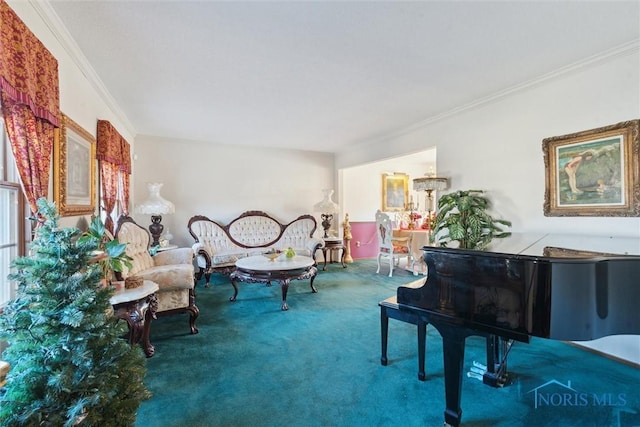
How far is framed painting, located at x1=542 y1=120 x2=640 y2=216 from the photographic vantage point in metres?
2.37

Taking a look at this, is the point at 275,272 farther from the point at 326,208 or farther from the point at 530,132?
the point at 530,132

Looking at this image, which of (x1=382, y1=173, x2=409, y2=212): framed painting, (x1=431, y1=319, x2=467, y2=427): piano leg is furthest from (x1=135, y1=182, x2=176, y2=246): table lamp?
(x1=382, y1=173, x2=409, y2=212): framed painting

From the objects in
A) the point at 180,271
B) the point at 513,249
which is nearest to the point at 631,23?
the point at 513,249

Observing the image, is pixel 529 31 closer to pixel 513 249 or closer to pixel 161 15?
pixel 513 249

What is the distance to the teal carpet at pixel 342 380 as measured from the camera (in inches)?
69.5

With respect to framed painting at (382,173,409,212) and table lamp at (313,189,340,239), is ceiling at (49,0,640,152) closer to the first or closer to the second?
table lamp at (313,189,340,239)

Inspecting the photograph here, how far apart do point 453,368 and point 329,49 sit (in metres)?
→ 2.43

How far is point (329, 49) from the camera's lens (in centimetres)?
236

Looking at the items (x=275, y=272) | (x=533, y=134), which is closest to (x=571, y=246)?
(x=533, y=134)

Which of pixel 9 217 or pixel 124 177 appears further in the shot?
pixel 124 177

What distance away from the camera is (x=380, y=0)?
70.9 inches

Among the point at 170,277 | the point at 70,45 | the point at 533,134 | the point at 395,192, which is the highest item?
the point at 70,45

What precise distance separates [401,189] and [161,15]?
6.52 meters

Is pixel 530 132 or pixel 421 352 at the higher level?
pixel 530 132
